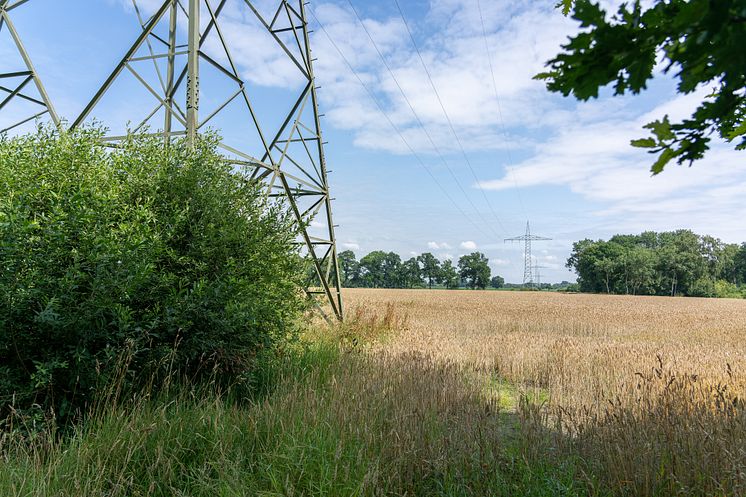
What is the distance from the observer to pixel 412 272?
108688 mm

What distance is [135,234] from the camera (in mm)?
4180

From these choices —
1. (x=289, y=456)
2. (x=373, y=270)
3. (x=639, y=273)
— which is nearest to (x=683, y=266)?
(x=639, y=273)

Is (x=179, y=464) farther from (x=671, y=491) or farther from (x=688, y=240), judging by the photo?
(x=688, y=240)

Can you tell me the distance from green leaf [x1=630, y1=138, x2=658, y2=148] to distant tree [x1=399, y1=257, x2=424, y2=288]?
4134 inches

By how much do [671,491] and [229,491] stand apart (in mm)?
3136

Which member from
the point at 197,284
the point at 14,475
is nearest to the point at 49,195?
the point at 197,284

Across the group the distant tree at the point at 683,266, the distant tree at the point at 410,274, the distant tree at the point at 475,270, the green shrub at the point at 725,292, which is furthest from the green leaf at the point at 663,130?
the distant tree at the point at 475,270

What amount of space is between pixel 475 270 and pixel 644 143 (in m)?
119

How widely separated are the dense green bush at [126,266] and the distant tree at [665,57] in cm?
407

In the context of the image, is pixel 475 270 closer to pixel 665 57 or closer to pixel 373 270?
pixel 373 270

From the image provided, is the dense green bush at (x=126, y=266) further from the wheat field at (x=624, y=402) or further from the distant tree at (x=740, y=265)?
the distant tree at (x=740, y=265)

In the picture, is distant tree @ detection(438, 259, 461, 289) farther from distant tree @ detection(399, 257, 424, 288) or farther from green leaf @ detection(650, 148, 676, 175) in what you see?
green leaf @ detection(650, 148, 676, 175)

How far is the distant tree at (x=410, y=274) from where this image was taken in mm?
107000

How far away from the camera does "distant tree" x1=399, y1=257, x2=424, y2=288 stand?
107000 mm
